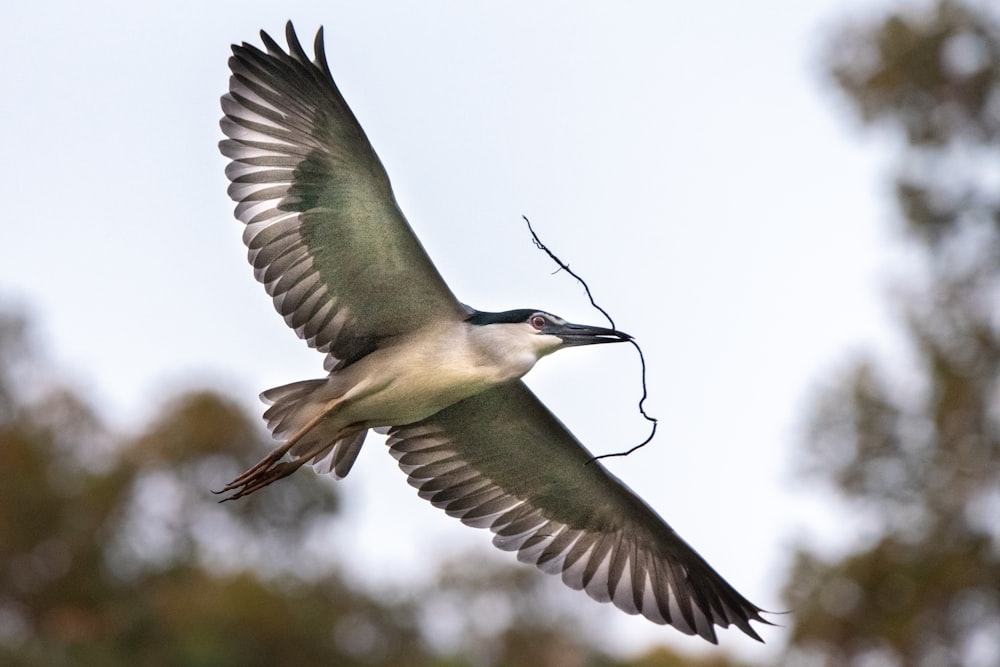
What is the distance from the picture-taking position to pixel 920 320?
99.1ft

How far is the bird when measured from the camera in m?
8.71

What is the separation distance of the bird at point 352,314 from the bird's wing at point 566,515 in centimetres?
3

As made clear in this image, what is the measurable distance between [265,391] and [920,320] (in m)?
22.9

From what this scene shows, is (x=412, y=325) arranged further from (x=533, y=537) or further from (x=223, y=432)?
(x=223, y=432)

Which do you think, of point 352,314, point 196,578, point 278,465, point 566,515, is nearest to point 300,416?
point 278,465

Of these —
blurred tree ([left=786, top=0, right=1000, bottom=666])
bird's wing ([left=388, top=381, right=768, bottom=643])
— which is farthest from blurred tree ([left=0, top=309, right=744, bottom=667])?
bird's wing ([left=388, top=381, right=768, bottom=643])

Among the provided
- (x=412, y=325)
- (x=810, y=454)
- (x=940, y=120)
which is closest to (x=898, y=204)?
(x=940, y=120)

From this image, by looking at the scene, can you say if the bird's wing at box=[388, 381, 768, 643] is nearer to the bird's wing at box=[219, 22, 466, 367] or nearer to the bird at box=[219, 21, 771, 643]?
the bird at box=[219, 21, 771, 643]

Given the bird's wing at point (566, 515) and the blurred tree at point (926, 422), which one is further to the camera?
the blurred tree at point (926, 422)

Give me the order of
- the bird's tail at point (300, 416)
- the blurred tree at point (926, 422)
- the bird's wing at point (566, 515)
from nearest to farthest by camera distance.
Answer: the bird's tail at point (300, 416) → the bird's wing at point (566, 515) → the blurred tree at point (926, 422)

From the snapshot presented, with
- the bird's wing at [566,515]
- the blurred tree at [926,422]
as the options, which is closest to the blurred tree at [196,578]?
the blurred tree at [926,422]

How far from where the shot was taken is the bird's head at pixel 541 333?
28.4 feet

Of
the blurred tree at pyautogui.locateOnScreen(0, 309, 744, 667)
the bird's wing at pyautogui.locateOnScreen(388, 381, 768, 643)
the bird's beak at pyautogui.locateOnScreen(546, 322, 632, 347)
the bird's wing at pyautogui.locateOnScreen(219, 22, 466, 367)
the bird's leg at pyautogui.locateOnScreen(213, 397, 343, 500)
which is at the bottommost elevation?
the blurred tree at pyautogui.locateOnScreen(0, 309, 744, 667)

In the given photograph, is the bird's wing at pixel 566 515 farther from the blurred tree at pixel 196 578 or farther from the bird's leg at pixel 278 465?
the blurred tree at pixel 196 578
